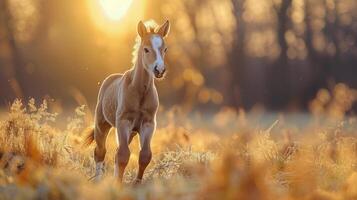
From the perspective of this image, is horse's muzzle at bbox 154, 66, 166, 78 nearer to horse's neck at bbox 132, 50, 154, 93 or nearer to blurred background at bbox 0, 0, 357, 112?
horse's neck at bbox 132, 50, 154, 93

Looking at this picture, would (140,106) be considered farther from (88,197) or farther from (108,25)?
(108,25)

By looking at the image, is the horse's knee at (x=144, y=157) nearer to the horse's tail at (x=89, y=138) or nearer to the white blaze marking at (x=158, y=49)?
the white blaze marking at (x=158, y=49)

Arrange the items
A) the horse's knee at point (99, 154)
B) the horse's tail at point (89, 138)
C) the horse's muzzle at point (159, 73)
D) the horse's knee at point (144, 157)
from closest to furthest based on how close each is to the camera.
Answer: the horse's muzzle at point (159, 73)
the horse's knee at point (144, 157)
the horse's knee at point (99, 154)
the horse's tail at point (89, 138)

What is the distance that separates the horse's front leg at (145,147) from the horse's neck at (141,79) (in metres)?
0.48

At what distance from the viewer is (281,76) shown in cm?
2642

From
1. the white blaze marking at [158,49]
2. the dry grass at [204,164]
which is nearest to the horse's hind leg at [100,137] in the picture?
the dry grass at [204,164]

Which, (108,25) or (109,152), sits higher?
(108,25)

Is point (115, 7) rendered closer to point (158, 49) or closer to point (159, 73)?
point (158, 49)

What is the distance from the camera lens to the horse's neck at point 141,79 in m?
9.00

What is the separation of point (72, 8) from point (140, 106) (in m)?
19.3

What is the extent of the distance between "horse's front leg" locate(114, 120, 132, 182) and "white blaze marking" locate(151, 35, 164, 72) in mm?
948

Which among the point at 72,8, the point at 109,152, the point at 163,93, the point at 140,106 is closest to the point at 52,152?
the point at 140,106

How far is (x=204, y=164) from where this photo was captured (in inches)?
347

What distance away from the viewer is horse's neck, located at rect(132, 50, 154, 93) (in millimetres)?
9000
